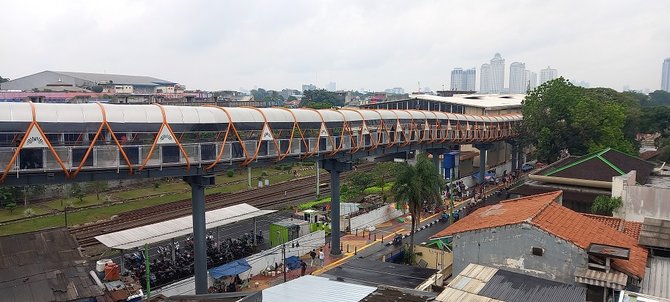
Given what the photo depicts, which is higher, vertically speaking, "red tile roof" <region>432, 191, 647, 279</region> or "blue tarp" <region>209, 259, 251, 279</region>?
"red tile roof" <region>432, 191, 647, 279</region>

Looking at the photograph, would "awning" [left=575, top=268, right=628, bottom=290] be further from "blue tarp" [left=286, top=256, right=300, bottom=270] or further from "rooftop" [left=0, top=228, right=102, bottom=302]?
"blue tarp" [left=286, top=256, right=300, bottom=270]

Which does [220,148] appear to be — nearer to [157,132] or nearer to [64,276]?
[157,132]

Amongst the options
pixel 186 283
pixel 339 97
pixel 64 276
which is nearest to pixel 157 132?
pixel 64 276

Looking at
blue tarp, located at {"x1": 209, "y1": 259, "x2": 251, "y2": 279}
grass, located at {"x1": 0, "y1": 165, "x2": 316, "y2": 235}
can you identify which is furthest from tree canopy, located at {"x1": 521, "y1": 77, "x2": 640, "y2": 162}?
blue tarp, located at {"x1": 209, "y1": 259, "x2": 251, "y2": 279}

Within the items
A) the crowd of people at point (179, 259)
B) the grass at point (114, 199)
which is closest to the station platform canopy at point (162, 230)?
the crowd of people at point (179, 259)

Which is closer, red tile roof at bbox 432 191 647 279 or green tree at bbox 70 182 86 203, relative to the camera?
red tile roof at bbox 432 191 647 279

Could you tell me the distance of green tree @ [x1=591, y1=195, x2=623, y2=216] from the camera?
2542 centimetres

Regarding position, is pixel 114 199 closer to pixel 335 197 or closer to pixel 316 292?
pixel 335 197

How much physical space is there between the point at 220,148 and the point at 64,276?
8080 mm

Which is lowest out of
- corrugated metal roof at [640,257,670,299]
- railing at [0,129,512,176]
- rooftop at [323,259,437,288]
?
rooftop at [323,259,437,288]

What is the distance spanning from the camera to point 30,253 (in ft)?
66.8

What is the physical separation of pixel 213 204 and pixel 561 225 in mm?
33398

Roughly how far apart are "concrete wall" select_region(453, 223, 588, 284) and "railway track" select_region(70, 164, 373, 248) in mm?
26391

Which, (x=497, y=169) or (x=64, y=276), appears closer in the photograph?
(x=64, y=276)
